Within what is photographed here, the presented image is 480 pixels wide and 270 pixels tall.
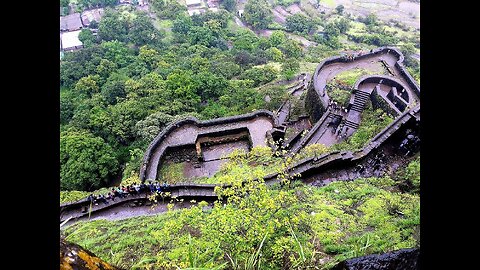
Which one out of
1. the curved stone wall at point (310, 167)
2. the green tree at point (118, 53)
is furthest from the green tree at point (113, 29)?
the curved stone wall at point (310, 167)

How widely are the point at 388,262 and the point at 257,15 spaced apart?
60471mm

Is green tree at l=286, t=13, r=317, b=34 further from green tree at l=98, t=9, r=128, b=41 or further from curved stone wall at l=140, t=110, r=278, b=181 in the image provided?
curved stone wall at l=140, t=110, r=278, b=181

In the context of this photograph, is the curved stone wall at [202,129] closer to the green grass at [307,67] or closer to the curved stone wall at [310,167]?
the curved stone wall at [310,167]

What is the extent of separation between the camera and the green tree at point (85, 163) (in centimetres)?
2200

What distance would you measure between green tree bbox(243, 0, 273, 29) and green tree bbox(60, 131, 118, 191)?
4185 centimetres

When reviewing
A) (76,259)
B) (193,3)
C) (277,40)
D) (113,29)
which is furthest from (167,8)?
(76,259)

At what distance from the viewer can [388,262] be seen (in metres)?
3.71

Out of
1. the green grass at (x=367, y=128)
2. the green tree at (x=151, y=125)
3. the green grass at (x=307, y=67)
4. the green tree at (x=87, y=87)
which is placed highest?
the green grass at (x=367, y=128)

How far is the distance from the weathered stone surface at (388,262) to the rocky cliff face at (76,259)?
2.45 m

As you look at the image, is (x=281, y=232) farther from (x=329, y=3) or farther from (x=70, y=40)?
(x=329, y=3)

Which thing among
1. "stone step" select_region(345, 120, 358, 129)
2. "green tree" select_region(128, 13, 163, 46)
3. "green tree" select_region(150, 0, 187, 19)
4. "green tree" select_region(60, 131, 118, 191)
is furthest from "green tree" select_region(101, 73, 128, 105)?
"green tree" select_region(150, 0, 187, 19)

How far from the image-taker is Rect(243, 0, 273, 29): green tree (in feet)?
200
